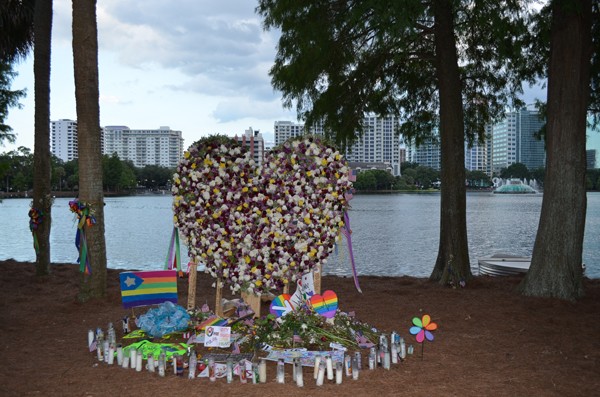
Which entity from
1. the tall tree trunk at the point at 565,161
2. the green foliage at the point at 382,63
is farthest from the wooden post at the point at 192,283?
the tall tree trunk at the point at 565,161

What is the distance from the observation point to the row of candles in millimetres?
5160

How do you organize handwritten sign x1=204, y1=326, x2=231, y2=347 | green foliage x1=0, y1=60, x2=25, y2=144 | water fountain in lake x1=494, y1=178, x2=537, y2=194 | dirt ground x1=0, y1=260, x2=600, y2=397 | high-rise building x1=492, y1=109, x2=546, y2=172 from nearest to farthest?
dirt ground x1=0, y1=260, x2=600, y2=397
handwritten sign x1=204, y1=326, x2=231, y2=347
green foliage x1=0, y1=60, x2=25, y2=144
high-rise building x1=492, y1=109, x2=546, y2=172
water fountain in lake x1=494, y1=178, x2=537, y2=194

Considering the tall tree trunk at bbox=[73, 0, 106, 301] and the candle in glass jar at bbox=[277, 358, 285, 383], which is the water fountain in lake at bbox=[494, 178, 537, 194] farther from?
the candle in glass jar at bbox=[277, 358, 285, 383]

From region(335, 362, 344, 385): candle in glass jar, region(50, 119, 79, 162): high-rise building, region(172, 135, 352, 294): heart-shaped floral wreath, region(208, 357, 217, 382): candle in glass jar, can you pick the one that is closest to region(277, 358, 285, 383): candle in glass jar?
region(335, 362, 344, 385): candle in glass jar

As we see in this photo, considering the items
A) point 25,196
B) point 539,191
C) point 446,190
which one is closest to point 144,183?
point 25,196

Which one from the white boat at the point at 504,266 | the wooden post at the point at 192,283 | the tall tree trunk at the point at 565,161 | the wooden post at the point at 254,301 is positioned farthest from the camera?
the white boat at the point at 504,266

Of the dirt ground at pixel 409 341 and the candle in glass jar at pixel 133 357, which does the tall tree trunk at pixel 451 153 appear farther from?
the candle in glass jar at pixel 133 357

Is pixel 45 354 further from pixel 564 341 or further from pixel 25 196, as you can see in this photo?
pixel 25 196

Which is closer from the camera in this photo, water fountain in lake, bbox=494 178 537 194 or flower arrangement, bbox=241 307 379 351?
flower arrangement, bbox=241 307 379 351

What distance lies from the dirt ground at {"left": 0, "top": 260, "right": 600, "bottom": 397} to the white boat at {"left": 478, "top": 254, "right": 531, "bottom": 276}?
1.67m

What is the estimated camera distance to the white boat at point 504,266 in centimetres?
1236

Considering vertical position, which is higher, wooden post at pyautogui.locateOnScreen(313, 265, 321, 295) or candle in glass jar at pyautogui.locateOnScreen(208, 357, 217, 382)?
wooden post at pyautogui.locateOnScreen(313, 265, 321, 295)

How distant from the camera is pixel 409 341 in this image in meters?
6.79

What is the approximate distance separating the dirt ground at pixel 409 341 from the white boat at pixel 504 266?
5.48 ft
